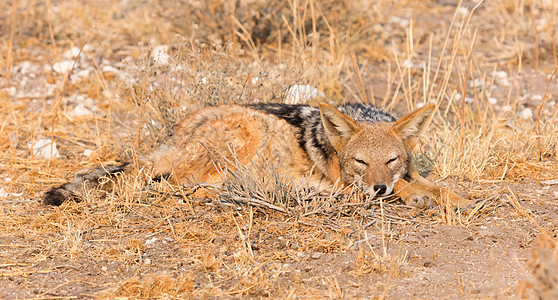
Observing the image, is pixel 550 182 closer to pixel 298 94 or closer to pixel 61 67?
pixel 298 94

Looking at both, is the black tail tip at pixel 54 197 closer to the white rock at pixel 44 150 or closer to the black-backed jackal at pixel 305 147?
the black-backed jackal at pixel 305 147

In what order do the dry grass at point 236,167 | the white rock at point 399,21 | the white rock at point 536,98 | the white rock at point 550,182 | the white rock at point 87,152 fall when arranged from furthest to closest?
the white rock at point 399,21 < the white rock at point 536,98 < the white rock at point 87,152 < the white rock at point 550,182 < the dry grass at point 236,167

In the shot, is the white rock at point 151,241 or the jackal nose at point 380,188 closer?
the white rock at point 151,241

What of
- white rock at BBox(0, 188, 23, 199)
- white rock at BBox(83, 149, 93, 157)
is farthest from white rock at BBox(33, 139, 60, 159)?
white rock at BBox(0, 188, 23, 199)

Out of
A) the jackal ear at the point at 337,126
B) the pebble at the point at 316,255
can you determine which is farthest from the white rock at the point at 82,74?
the pebble at the point at 316,255

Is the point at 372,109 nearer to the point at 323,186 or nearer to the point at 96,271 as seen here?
the point at 323,186

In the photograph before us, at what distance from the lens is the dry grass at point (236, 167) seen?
3658mm

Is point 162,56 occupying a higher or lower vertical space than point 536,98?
higher

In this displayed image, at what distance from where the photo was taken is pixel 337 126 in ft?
14.8

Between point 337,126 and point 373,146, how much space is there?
1.05 ft

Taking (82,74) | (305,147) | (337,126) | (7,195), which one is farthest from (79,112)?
(337,126)

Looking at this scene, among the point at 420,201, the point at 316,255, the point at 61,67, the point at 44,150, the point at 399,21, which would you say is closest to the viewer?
the point at 316,255

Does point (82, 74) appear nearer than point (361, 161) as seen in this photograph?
No

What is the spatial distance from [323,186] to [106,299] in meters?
2.15
